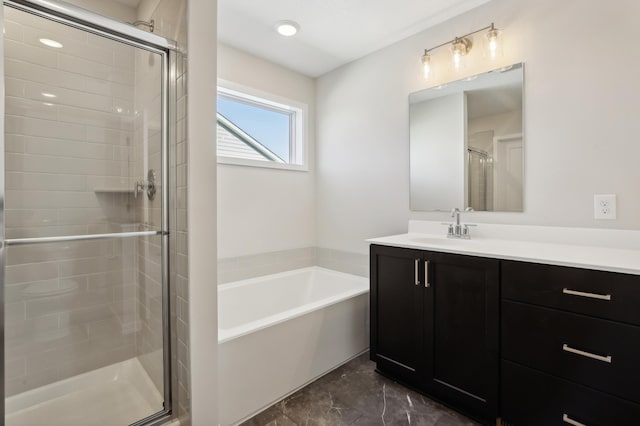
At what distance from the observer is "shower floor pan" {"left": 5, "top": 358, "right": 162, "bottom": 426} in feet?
5.05

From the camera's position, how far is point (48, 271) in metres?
1.78

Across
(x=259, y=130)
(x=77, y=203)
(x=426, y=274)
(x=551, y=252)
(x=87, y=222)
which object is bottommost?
(x=426, y=274)

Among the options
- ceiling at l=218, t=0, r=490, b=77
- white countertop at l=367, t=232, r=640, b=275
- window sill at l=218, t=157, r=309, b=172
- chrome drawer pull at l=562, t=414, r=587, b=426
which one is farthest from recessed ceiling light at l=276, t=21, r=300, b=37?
chrome drawer pull at l=562, t=414, r=587, b=426

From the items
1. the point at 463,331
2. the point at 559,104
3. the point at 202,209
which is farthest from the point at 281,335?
the point at 559,104

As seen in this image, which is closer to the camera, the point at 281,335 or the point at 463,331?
the point at 463,331

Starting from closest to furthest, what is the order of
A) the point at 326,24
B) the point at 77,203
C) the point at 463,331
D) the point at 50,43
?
the point at 463,331, the point at 50,43, the point at 77,203, the point at 326,24

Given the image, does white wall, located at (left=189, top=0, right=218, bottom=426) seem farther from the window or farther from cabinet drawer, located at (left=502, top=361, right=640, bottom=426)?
cabinet drawer, located at (left=502, top=361, right=640, bottom=426)

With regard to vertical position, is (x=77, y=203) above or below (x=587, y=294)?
above

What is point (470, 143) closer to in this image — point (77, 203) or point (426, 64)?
point (426, 64)

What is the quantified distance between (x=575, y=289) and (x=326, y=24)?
2.22 m

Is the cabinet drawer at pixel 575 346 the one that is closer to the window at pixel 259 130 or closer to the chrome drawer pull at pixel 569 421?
the chrome drawer pull at pixel 569 421

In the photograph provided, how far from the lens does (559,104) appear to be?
175 centimetres

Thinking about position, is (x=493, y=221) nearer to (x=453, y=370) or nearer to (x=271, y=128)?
(x=453, y=370)

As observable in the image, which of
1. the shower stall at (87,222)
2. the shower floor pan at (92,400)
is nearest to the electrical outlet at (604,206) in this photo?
the shower stall at (87,222)
